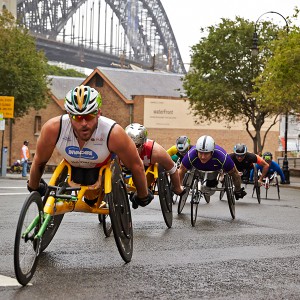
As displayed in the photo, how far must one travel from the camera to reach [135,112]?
78.5 meters

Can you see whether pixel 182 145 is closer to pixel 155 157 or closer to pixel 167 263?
pixel 155 157

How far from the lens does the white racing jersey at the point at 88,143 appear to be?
9016 millimetres

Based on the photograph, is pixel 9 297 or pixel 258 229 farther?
pixel 258 229

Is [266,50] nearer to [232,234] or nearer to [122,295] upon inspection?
[232,234]

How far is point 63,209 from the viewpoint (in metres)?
8.77

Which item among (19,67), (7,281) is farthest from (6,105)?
(7,281)

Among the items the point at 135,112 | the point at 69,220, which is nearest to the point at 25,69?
the point at 135,112

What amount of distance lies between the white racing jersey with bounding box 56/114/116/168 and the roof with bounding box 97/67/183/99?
69.7 meters

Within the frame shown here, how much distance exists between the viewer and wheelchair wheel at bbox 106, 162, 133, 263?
29.7ft

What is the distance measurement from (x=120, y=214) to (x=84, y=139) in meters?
0.85

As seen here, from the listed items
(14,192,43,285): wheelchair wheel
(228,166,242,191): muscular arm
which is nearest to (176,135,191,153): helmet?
(228,166,242,191): muscular arm

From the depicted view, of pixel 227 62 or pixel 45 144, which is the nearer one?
pixel 45 144

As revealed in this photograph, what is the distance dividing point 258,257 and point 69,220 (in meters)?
5.31

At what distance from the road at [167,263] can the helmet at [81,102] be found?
1469mm
